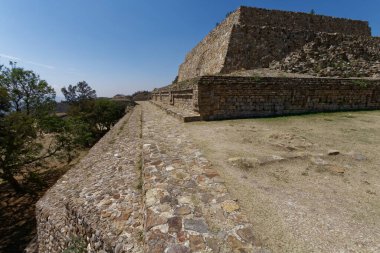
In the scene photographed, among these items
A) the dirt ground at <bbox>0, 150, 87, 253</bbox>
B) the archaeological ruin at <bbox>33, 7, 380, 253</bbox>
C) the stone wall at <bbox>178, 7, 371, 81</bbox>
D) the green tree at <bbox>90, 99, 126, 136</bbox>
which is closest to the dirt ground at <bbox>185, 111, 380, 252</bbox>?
the archaeological ruin at <bbox>33, 7, 380, 253</bbox>

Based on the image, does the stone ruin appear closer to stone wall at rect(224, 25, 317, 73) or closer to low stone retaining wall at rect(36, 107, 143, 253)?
stone wall at rect(224, 25, 317, 73)

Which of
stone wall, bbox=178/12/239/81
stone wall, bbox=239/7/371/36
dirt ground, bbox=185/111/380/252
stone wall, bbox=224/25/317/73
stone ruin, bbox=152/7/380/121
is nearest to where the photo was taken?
dirt ground, bbox=185/111/380/252

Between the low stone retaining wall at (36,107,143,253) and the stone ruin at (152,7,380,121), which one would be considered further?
the stone ruin at (152,7,380,121)

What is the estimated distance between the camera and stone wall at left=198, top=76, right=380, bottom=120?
26.9ft

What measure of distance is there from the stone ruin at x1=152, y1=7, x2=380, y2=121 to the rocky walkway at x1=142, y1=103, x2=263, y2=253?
15.1ft

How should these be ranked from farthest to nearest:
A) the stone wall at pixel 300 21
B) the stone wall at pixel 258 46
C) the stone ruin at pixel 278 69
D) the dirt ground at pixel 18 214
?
the stone wall at pixel 300 21, the stone wall at pixel 258 46, the stone ruin at pixel 278 69, the dirt ground at pixel 18 214

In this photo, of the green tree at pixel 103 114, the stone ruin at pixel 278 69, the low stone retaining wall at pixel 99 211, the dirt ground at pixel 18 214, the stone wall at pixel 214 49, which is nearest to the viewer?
the low stone retaining wall at pixel 99 211

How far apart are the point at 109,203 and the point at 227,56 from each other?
13200 millimetres

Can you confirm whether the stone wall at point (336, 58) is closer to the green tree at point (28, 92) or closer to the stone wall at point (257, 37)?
the stone wall at point (257, 37)

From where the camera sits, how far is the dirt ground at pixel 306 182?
2.05 metres

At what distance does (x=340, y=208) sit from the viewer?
2.52 m

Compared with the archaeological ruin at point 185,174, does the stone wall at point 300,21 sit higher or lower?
higher

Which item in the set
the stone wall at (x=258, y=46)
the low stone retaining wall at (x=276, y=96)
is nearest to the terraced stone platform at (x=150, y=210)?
the low stone retaining wall at (x=276, y=96)

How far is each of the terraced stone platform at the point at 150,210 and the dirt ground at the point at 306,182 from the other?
1.03 feet
